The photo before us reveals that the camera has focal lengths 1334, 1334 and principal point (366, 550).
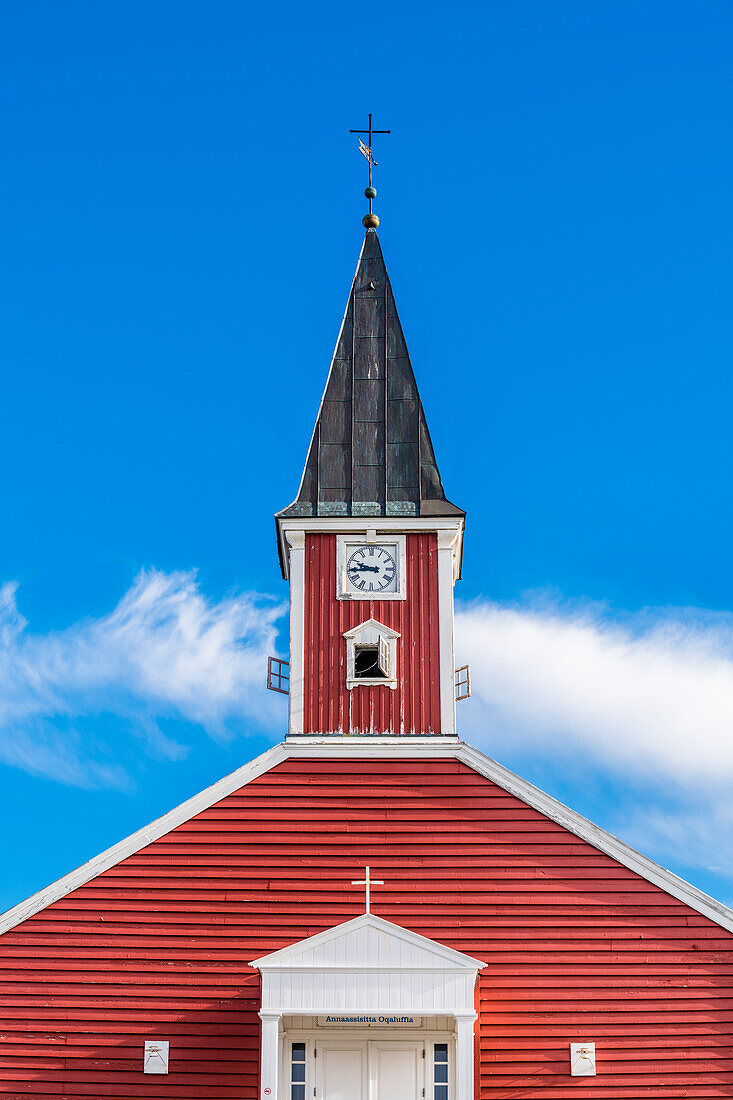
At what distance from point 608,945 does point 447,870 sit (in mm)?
2376

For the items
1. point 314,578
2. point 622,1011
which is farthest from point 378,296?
point 622,1011

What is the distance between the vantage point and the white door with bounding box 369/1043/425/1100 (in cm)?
1748

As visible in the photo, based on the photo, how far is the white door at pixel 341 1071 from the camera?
17469 millimetres

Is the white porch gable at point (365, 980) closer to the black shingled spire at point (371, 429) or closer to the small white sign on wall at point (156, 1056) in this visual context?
the small white sign on wall at point (156, 1056)

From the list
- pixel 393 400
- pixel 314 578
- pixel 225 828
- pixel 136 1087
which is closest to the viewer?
pixel 136 1087

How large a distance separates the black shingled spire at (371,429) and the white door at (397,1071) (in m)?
7.99

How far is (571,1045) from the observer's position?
57.5 ft

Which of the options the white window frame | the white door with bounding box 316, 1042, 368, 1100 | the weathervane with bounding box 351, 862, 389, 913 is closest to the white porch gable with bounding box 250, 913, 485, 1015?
the weathervane with bounding box 351, 862, 389, 913

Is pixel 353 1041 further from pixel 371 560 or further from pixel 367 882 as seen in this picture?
pixel 371 560

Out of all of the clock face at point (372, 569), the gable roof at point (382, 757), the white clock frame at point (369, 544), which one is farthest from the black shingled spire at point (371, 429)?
the gable roof at point (382, 757)

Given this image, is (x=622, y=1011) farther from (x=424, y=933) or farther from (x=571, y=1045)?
(x=424, y=933)

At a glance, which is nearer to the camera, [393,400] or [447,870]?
[447,870]

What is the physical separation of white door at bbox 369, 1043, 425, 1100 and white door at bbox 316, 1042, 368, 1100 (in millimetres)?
152

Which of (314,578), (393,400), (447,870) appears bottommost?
(447,870)
